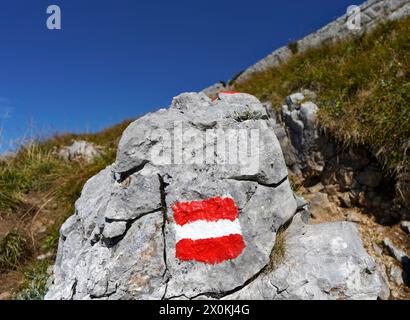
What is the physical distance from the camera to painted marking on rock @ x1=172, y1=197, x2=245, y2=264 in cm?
320

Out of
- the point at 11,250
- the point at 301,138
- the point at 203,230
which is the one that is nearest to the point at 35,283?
the point at 11,250

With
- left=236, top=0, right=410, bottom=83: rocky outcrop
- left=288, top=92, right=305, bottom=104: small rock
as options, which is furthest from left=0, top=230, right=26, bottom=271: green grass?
left=236, top=0, right=410, bottom=83: rocky outcrop

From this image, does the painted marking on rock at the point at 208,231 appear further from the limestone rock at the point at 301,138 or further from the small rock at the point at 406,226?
the limestone rock at the point at 301,138

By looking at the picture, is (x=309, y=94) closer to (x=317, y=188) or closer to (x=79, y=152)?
(x=317, y=188)

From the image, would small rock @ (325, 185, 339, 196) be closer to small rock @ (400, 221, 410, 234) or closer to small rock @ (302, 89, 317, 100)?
small rock @ (400, 221, 410, 234)

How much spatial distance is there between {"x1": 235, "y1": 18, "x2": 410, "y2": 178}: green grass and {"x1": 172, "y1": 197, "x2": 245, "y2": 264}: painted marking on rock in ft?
10.6

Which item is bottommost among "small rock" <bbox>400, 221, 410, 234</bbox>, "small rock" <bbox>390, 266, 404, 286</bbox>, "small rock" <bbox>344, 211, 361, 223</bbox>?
"small rock" <bbox>390, 266, 404, 286</bbox>

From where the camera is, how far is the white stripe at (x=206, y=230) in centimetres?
323

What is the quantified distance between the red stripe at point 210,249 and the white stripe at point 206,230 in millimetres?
45

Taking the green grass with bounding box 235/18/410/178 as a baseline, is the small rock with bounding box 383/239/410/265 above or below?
below

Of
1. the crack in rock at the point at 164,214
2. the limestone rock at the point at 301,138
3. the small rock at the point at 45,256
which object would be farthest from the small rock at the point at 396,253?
the small rock at the point at 45,256

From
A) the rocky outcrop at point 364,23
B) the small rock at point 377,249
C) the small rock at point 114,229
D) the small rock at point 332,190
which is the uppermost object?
the rocky outcrop at point 364,23

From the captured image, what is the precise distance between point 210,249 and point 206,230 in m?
0.21

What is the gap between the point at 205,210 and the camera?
3.30 meters
